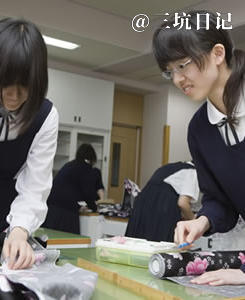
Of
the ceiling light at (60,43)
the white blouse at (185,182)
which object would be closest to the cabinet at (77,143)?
the ceiling light at (60,43)

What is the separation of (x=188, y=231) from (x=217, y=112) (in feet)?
1.06

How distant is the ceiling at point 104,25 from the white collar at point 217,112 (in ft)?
7.97

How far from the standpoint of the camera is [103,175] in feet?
16.4

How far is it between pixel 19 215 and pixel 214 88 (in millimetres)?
582

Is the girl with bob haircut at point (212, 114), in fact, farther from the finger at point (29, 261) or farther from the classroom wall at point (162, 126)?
the classroom wall at point (162, 126)

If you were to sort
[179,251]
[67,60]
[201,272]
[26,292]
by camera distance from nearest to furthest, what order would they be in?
[26,292], [201,272], [179,251], [67,60]

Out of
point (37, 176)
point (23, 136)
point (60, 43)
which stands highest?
point (60, 43)

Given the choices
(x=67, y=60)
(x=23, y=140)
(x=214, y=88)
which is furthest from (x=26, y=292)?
(x=67, y=60)

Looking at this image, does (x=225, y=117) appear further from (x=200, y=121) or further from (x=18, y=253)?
(x=18, y=253)

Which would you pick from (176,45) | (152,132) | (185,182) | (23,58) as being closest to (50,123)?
(23,58)

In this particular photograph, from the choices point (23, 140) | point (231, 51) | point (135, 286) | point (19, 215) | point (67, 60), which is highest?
point (67, 60)

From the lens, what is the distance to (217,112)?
1120 mm

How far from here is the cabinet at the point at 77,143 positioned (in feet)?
15.5

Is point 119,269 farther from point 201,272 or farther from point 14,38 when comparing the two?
point 14,38
